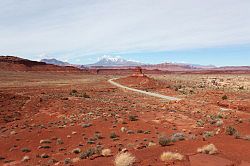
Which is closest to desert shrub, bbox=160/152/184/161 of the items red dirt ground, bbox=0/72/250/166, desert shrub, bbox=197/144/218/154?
red dirt ground, bbox=0/72/250/166

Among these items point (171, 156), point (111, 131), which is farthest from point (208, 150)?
point (111, 131)

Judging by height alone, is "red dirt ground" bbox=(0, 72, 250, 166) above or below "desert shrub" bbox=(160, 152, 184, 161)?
below

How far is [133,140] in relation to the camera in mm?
17688

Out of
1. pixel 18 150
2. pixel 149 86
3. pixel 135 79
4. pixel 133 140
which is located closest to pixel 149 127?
pixel 133 140

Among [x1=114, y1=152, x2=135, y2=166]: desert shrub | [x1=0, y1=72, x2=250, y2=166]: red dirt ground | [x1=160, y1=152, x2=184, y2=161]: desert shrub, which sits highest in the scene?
[x1=160, y1=152, x2=184, y2=161]: desert shrub

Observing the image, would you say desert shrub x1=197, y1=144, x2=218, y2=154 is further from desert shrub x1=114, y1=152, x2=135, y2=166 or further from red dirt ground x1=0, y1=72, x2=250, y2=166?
desert shrub x1=114, y1=152, x2=135, y2=166

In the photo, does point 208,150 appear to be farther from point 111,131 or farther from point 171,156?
point 111,131

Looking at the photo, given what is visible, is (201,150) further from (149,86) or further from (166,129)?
(149,86)

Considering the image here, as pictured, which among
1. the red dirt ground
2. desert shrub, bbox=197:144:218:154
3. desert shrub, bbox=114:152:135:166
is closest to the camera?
desert shrub, bbox=114:152:135:166

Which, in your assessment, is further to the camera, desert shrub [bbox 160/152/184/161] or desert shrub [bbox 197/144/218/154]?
desert shrub [bbox 197/144/218/154]

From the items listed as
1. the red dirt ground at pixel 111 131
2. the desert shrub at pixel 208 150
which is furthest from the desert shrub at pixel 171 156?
the desert shrub at pixel 208 150

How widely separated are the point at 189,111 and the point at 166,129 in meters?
8.93

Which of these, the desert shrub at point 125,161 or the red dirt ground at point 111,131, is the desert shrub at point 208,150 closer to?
the red dirt ground at point 111,131

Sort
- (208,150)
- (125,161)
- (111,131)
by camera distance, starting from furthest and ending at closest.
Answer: (111,131)
(208,150)
(125,161)
